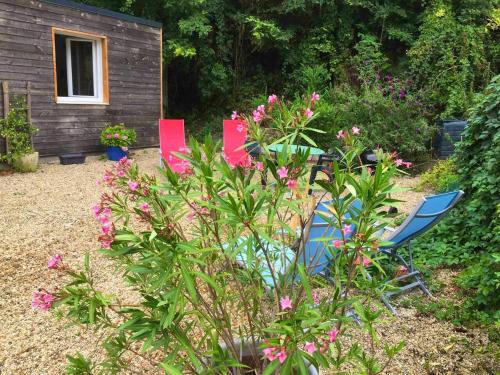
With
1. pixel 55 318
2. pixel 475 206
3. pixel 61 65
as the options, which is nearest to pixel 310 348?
pixel 55 318

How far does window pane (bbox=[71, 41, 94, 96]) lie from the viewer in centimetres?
889

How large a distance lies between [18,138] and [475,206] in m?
6.90

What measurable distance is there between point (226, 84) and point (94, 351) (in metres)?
12.1

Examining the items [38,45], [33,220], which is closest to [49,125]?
[38,45]

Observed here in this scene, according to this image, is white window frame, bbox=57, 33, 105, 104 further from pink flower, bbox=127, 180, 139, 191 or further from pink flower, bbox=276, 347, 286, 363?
pink flower, bbox=276, 347, 286, 363

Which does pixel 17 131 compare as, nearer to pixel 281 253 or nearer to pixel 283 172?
pixel 281 253

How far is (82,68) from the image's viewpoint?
9031mm

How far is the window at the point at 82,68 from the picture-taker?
28.4 feet

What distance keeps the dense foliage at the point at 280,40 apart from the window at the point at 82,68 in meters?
3.65

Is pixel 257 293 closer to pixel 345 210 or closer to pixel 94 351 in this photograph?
pixel 345 210

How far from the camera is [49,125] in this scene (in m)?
7.90

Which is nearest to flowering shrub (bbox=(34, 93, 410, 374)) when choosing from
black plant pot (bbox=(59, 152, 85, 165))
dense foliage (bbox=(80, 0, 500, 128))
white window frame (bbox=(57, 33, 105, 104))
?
black plant pot (bbox=(59, 152, 85, 165))

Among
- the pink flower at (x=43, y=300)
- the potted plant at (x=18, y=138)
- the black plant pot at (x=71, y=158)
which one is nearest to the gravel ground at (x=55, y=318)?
the pink flower at (x=43, y=300)

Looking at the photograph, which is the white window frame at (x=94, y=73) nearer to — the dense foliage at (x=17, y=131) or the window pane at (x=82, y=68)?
the window pane at (x=82, y=68)
